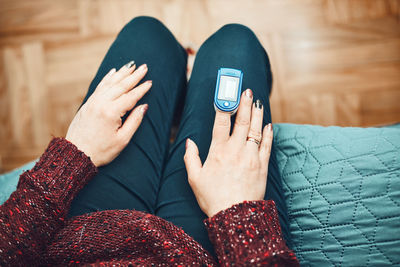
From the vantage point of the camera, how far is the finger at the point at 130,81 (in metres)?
0.62

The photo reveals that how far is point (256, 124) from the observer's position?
590mm

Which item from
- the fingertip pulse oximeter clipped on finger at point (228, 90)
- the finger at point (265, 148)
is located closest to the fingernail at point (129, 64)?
the fingertip pulse oximeter clipped on finger at point (228, 90)

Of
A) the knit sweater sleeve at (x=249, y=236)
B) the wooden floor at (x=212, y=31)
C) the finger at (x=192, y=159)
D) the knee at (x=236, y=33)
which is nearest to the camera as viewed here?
the knit sweater sleeve at (x=249, y=236)

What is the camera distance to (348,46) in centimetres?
104

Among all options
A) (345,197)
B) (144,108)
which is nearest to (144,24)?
(144,108)

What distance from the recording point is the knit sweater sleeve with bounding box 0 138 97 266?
468mm

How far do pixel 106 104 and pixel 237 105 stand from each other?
0.29m

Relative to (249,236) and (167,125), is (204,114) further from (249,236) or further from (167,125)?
(249,236)

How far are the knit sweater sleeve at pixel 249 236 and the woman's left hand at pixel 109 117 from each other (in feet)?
0.88

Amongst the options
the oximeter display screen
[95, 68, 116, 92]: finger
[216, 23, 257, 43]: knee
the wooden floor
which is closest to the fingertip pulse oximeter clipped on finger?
the oximeter display screen

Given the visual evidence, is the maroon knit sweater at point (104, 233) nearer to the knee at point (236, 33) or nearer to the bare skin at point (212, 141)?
the bare skin at point (212, 141)

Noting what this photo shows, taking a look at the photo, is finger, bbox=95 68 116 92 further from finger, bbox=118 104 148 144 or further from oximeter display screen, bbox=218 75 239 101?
oximeter display screen, bbox=218 75 239 101

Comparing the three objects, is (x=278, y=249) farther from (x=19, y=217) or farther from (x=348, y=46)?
(x=348, y=46)

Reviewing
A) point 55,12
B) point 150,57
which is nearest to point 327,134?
point 150,57
